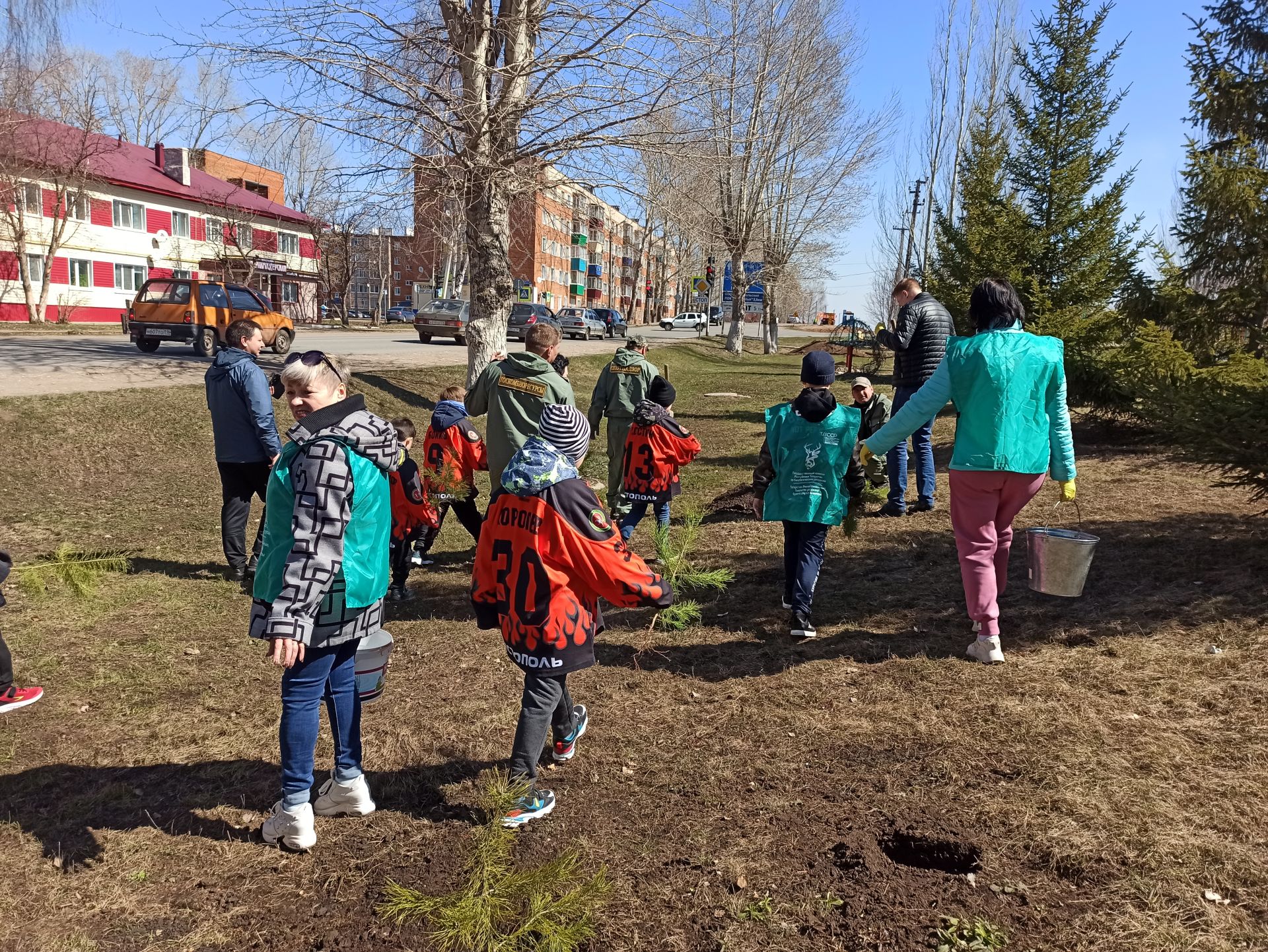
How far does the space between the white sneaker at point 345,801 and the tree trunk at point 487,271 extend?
9.66 meters

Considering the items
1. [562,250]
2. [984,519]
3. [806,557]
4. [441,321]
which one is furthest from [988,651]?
[562,250]

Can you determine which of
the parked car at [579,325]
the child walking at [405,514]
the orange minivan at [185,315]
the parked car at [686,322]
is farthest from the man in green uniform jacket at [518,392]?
the parked car at [686,322]

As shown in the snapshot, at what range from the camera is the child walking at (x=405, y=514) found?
5660 millimetres

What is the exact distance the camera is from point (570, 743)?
366 cm

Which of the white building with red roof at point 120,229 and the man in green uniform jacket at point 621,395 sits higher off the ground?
the white building with red roof at point 120,229

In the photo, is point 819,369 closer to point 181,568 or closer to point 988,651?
point 988,651

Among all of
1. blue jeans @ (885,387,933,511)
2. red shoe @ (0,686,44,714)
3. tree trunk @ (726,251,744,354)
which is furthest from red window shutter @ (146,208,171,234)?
red shoe @ (0,686,44,714)

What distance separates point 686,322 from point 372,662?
234ft

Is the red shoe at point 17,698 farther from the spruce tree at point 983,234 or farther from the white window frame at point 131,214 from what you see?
the white window frame at point 131,214

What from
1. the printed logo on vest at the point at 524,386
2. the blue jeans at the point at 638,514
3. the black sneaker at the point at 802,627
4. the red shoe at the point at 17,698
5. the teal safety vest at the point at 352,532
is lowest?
the red shoe at the point at 17,698

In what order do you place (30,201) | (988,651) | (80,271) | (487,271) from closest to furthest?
(988,651)
(487,271)
(30,201)
(80,271)

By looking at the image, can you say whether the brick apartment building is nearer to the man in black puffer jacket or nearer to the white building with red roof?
the man in black puffer jacket

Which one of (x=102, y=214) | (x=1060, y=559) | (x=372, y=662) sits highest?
(x=102, y=214)

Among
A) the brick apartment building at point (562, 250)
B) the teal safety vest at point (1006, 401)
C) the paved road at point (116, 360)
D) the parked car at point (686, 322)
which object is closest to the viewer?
the teal safety vest at point (1006, 401)
